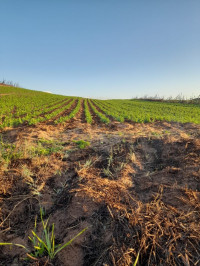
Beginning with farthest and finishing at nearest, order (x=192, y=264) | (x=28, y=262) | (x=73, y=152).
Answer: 1. (x=73, y=152)
2. (x=28, y=262)
3. (x=192, y=264)

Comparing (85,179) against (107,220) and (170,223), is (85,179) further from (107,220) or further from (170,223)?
(170,223)

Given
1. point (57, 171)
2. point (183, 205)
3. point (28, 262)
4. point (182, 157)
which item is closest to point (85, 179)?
point (57, 171)

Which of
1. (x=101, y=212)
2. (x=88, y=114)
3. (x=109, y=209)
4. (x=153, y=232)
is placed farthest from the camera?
(x=88, y=114)

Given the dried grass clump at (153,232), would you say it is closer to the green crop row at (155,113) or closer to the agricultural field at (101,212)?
the agricultural field at (101,212)

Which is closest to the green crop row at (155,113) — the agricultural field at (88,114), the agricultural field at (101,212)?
the agricultural field at (88,114)

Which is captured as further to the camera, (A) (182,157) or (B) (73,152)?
(B) (73,152)

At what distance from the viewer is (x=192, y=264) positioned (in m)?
1.31

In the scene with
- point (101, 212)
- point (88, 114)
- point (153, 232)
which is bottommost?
point (101, 212)

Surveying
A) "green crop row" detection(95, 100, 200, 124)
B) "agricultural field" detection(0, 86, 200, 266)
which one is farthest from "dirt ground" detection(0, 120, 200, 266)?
"green crop row" detection(95, 100, 200, 124)

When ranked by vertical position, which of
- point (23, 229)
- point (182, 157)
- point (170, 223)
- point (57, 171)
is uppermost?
point (182, 157)

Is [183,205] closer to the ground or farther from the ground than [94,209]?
farther from the ground

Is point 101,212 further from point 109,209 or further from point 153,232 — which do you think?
point 153,232

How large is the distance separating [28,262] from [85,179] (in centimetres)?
148

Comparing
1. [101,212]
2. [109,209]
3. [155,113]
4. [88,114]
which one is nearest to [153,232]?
[109,209]
